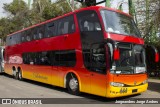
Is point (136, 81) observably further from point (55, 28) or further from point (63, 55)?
point (55, 28)

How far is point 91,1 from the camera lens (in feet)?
77.5

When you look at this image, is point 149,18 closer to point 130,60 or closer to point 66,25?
point 66,25

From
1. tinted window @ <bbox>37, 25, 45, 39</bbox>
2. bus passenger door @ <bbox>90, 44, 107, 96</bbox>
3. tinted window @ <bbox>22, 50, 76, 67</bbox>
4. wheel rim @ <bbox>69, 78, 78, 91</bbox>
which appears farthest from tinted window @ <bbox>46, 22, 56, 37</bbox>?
bus passenger door @ <bbox>90, 44, 107, 96</bbox>

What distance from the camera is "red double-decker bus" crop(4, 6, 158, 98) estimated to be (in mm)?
10000

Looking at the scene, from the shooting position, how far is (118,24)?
427 inches

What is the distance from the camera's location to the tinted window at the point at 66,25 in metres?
12.3

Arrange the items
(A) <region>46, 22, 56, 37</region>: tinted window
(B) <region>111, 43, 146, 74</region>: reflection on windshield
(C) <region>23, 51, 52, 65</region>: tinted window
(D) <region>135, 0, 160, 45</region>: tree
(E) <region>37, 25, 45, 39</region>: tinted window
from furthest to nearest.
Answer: (D) <region>135, 0, 160, 45</region>: tree
(E) <region>37, 25, 45, 39</region>: tinted window
(C) <region>23, 51, 52, 65</region>: tinted window
(A) <region>46, 22, 56, 37</region>: tinted window
(B) <region>111, 43, 146, 74</region>: reflection on windshield

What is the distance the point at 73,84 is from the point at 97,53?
2237 millimetres

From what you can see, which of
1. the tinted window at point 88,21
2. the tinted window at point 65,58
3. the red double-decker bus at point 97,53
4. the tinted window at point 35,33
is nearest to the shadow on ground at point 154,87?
the red double-decker bus at point 97,53

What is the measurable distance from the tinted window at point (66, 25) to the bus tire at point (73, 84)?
6.51 feet

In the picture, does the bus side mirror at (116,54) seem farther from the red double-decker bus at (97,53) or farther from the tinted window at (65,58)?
the tinted window at (65,58)

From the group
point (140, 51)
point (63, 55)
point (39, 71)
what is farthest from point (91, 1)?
point (140, 51)

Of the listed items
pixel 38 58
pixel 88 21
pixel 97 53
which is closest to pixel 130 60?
pixel 97 53

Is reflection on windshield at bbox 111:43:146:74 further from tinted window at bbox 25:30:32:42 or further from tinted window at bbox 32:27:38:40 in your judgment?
tinted window at bbox 25:30:32:42
